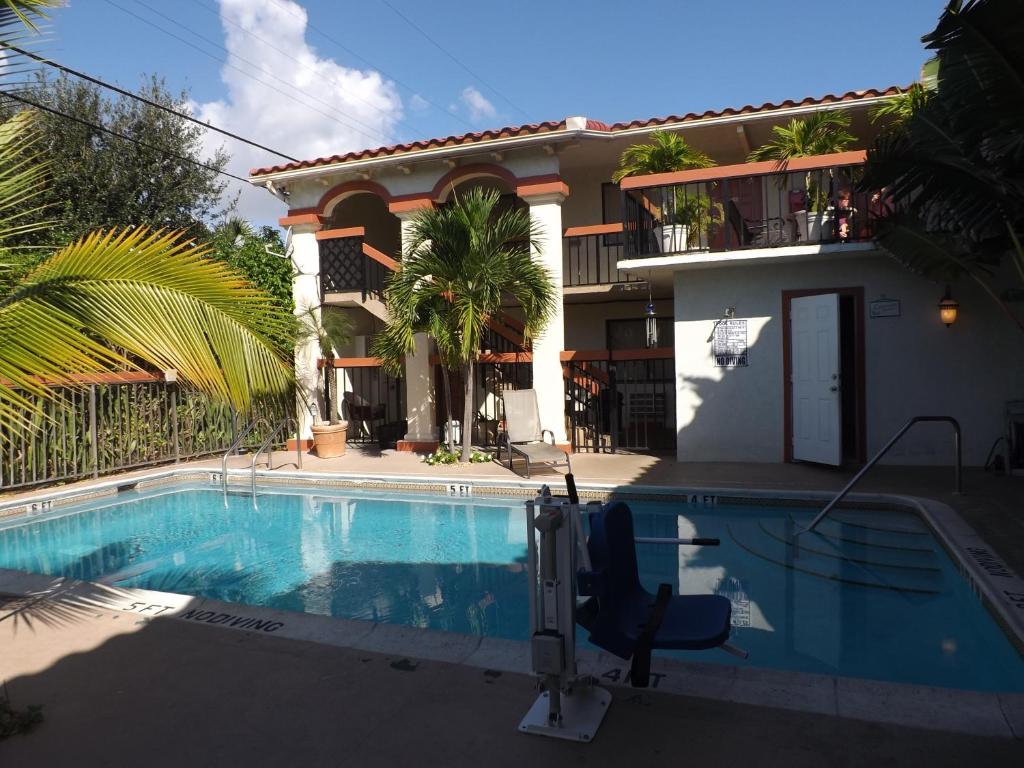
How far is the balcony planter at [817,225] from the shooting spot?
9.92 m

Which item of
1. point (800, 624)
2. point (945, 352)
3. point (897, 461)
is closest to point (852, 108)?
point (945, 352)

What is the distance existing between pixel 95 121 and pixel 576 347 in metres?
13.1

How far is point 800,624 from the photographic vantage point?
548 cm

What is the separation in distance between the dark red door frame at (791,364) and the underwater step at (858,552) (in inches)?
113

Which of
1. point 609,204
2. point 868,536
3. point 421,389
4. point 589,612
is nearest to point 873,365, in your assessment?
point 868,536

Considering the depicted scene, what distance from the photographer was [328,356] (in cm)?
1420


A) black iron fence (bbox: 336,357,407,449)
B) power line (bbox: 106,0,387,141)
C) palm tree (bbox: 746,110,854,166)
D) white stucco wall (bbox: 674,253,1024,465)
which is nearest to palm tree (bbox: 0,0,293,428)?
white stucco wall (bbox: 674,253,1024,465)

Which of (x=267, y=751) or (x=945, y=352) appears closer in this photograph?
(x=267, y=751)

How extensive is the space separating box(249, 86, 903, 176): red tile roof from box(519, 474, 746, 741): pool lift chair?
30.4ft

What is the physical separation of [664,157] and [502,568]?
691 cm

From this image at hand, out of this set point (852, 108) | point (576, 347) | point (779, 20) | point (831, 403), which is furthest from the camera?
point (576, 347)

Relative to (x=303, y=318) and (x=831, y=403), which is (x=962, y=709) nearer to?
(x=831, y=403)

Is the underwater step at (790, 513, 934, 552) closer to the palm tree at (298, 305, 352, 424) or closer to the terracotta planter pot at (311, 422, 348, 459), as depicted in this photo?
the terracotta planter pot at (311, 422, 348, 459)

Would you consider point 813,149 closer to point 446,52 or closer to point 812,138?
point 812,138
